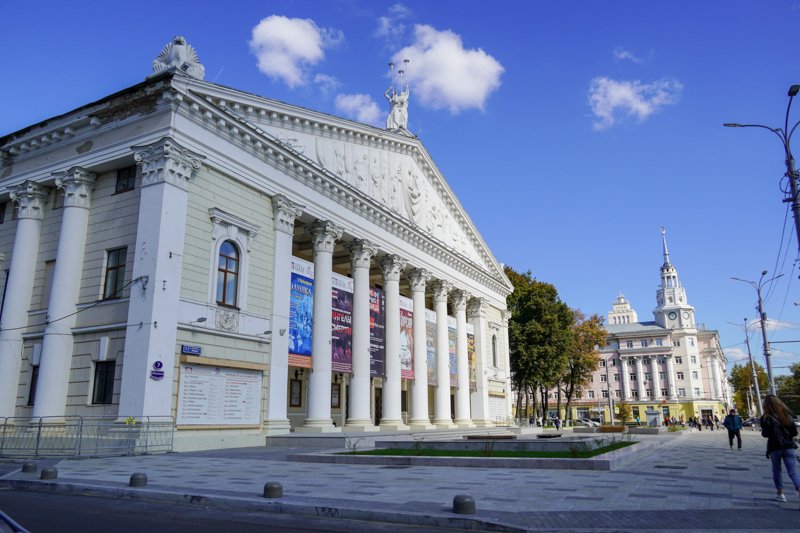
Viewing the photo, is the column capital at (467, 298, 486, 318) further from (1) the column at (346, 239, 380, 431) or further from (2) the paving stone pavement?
(2) the paving stone pavement

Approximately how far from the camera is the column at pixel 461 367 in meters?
40.1

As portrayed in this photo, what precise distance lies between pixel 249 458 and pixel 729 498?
12778mm

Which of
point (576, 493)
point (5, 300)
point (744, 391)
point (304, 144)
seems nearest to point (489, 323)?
point (304, 144)

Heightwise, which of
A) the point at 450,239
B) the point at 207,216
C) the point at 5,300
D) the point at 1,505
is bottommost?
the point at 1,505

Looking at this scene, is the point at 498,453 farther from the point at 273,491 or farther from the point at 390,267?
the point at 390,267

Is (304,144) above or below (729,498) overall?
above

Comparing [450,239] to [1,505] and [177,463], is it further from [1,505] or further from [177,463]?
[1,505]

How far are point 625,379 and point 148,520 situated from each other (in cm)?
11099

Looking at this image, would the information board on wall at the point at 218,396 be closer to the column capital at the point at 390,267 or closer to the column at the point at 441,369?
the column capital at the point at 390,267

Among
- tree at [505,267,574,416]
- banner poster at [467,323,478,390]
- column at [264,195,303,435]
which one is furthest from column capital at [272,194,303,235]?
tree at [505,267,574,416]

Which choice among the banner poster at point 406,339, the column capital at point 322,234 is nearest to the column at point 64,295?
the column capital at point 322,234

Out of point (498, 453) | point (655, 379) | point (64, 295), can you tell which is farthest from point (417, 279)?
point (655, 379)

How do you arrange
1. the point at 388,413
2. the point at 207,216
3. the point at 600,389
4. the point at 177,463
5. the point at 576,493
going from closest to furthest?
1. the point at 576,493
2. the point at 177,463
3. the point at 207,216
4. the point at 388,413
5. the point at 600,389

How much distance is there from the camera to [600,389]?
111562mm
